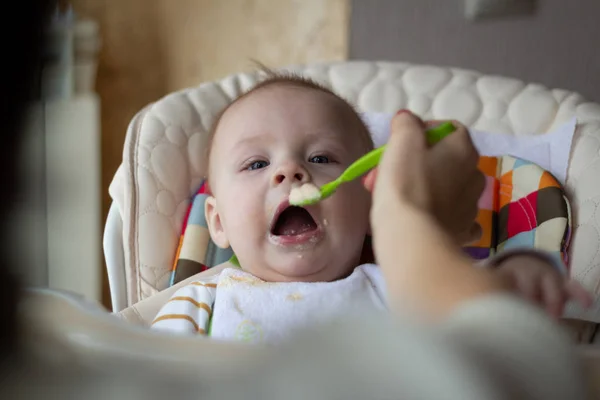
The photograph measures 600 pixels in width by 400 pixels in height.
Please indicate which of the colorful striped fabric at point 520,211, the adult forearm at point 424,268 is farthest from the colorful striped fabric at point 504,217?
the adult forearm at point 424,268

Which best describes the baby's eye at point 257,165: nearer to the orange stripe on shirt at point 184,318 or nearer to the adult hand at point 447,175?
the orange stripe on shirt at point 184,318

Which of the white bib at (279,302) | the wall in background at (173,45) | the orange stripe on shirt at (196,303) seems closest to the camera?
the white bib at (279,302)

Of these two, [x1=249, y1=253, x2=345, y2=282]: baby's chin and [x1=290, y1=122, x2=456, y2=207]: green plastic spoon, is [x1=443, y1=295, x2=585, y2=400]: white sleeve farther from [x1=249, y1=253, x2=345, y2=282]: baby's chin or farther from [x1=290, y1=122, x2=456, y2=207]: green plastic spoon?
[x1=249, y1=253, x2=345, y2=282]: baby's chin

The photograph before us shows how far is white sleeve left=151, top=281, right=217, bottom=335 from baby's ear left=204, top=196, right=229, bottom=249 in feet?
0.30

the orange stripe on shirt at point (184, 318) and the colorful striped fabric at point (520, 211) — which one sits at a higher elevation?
the colorful striped fabric at point (520, 211)

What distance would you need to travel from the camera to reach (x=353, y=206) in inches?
29.3

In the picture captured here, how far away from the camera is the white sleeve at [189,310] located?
725 mm

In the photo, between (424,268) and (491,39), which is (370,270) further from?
(491,39)

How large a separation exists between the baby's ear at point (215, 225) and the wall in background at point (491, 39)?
736 mm

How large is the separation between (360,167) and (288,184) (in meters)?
0.20

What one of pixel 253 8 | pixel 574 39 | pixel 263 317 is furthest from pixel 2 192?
pixel 253 8

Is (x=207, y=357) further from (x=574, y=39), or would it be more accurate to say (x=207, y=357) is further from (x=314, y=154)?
(x=574, y=39)

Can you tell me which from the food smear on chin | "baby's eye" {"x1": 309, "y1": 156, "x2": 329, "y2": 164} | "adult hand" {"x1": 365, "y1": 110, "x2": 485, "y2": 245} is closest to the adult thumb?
"adult hand" {"x1": 365, "y1": 110, "x2": 485, "y2": 245}

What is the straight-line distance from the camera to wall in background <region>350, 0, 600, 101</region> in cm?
131
